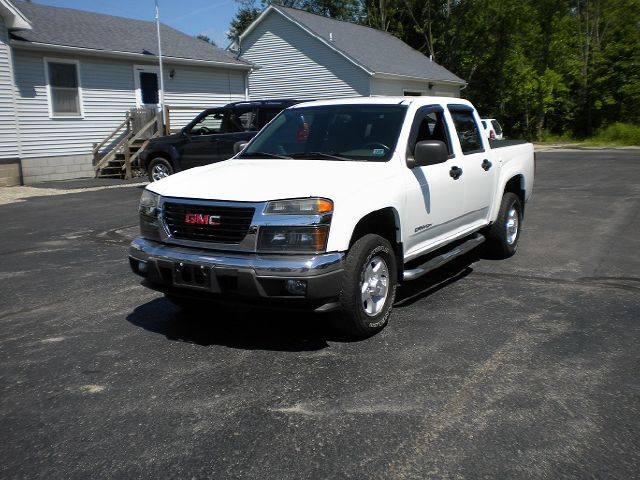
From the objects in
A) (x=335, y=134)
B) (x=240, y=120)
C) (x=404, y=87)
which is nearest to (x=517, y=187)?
(x=335, y=134)

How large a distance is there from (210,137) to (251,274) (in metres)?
10.7

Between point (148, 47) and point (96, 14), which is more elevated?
point (96, 14)

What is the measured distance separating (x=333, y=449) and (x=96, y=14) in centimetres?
2373

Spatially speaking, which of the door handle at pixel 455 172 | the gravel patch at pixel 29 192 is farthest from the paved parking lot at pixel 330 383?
the gravel patch at pixel 29 192

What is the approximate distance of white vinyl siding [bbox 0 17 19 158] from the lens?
16.7 meters

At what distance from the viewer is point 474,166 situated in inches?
249

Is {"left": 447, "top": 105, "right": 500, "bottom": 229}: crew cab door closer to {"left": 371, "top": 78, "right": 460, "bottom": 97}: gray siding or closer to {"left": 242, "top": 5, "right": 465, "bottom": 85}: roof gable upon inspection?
{"left": 242, "top": 5, "right": 465, "bottom": 85}: roof gable

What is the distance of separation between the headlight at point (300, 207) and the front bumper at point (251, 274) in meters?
0.29

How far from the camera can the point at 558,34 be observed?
37.0 m

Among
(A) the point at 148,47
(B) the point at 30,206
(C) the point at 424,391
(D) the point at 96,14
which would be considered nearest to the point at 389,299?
(C) the point at 424,391

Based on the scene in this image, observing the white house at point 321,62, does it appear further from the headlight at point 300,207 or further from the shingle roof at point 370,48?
the headlight at point 300,207

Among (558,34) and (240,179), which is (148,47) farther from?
(558,34)

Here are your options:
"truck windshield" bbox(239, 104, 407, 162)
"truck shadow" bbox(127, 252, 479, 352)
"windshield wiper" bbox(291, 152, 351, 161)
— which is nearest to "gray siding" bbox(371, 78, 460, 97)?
"truck windshield" bbox(239, 104, 407, 162)

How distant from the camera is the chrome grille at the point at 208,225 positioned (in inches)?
169
